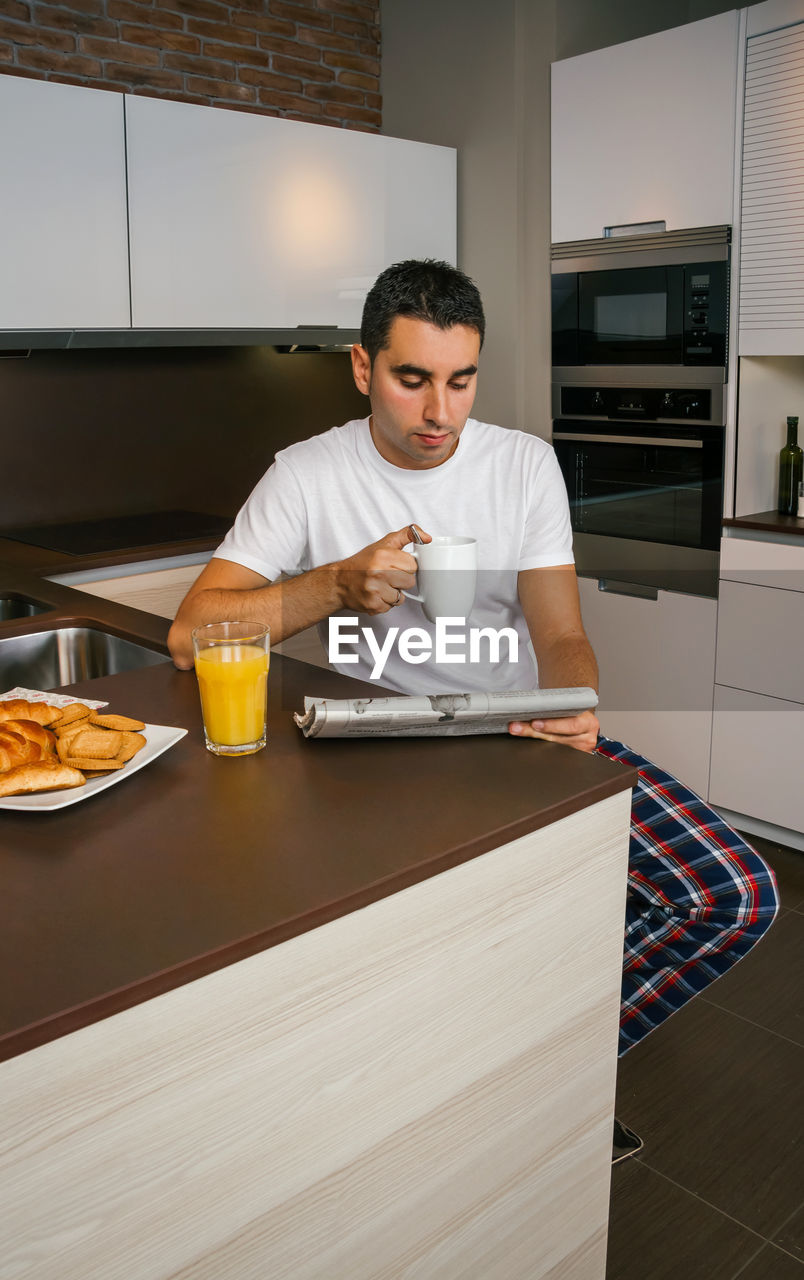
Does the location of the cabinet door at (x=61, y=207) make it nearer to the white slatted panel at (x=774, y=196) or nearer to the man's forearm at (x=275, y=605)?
the man's forearm at (x=275, y=605)

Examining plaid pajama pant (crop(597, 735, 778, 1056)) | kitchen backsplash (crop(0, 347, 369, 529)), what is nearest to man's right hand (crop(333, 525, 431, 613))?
plaid pajama pant (crop(597, 735, 778, 1056))

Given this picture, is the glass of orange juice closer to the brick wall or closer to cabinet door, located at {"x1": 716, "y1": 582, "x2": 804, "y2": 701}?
cabinet door, located at {"x1": 716, "y1": 582, "x2": 804, "y2": 701}

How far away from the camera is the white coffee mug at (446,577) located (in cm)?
133

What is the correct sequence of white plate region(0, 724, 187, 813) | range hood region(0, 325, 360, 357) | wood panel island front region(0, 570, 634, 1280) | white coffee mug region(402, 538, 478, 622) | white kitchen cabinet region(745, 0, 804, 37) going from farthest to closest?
1. range hood region(0, 325, 360, 357)
2. white kitchen cabinet region(745, 0, 804, 37)
3. white coffee mug region(402, 538, 478, 622)
4. white plate region(0, 724, 187, 813)
5. wood panel island front region(0, 570, 634, 1280)

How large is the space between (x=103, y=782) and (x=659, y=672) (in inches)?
90.1

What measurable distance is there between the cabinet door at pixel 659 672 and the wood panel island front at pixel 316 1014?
6.15 feet

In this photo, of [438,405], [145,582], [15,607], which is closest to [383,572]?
[438,405]

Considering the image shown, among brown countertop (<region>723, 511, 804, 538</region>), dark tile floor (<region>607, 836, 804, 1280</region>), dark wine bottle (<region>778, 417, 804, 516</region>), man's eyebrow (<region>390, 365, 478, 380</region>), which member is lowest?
dark tile floor (<region>607, 836, 804, 1280</region>)

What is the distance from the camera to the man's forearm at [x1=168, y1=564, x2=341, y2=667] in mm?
1570

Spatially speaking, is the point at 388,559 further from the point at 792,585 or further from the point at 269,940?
the point at 792,585

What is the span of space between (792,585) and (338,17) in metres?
2.43

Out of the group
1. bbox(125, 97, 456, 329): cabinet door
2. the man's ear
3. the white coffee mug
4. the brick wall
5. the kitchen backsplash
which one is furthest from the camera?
the kitchen backsplash

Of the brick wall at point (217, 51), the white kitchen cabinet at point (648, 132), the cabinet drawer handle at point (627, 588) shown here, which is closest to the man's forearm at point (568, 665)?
the cabinet drawer handle at point (627, 588)

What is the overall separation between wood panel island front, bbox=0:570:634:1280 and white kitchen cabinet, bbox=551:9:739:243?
2188mm
